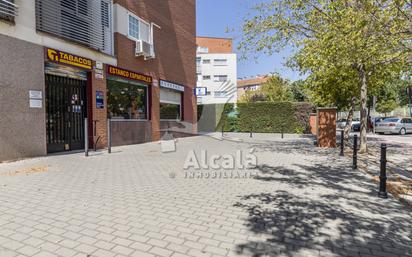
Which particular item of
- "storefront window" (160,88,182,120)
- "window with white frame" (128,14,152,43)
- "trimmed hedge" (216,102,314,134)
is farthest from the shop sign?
"trimmed hedge" (216,102,314,134)

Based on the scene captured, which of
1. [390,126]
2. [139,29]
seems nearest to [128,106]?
[139,29]

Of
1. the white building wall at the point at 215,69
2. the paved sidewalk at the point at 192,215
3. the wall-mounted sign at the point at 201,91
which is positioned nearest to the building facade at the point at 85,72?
the wall-mounted sign at the point at 201,91

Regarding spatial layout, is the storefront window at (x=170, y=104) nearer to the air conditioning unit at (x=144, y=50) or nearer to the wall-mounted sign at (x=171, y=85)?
the wall-mounted sign at (x=171, y=85)

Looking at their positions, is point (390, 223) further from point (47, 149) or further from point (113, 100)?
point (113, 100)

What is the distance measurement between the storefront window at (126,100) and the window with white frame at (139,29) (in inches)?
90.3

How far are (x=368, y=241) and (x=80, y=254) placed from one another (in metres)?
3.23

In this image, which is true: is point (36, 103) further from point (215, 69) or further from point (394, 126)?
point (215, 69)

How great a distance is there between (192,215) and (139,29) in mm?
11754

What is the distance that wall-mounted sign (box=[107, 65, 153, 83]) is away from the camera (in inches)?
472

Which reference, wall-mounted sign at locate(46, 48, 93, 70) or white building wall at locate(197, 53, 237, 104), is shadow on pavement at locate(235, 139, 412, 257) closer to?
wall-mounted sign at locate(46, 48, 93, 70)

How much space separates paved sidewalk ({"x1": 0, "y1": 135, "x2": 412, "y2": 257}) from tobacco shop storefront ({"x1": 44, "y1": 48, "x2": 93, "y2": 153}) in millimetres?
2656

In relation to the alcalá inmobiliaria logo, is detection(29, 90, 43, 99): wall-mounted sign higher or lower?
higher

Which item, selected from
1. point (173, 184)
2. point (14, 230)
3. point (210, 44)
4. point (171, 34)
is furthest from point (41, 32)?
point (210, 44)

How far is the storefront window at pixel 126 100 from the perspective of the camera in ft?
40.6
